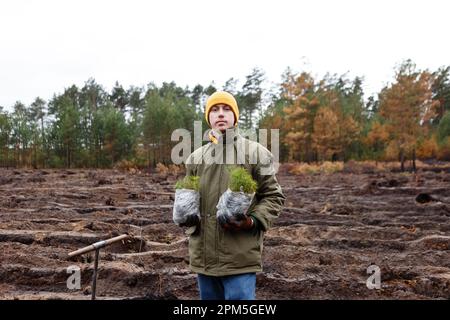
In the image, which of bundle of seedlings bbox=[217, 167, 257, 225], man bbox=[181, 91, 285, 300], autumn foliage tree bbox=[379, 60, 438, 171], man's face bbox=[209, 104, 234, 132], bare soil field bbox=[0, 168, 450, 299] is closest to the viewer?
bundle of seedlings bbox=[217, 167, 257, 225]

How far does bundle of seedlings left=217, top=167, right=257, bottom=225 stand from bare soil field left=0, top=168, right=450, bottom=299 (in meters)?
2.94

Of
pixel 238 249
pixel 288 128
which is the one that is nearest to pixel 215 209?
pixel 238 249

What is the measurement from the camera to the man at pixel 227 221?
297 centimetres

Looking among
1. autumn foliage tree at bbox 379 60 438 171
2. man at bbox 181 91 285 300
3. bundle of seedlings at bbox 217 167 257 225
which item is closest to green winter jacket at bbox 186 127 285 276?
man at bbox 181 91 285 300

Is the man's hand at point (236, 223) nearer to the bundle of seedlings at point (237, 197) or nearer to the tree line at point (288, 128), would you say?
the bundle of seedlings at point (237, 197)

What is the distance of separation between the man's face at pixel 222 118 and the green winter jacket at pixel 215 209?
60 millimetres

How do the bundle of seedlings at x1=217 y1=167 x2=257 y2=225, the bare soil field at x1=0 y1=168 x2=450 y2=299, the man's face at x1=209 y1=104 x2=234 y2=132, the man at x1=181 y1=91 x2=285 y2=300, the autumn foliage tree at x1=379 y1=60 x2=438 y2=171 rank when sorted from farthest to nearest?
the autumn foliage tree at x1=379 y1=60 x2=438 y2=171 < the bare soil field at x1=0 y1=168 x2=450 y2=299 < the man's face at x1=209 y1=104 x2=234 y2=132 < the man at x1=181 y1=91 x2=285 y2=300 < the bundle of seedlings at x1=217 y1=167 x2=257 y2=225

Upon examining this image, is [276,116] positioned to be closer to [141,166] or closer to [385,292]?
[141,166]

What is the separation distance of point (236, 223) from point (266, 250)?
5.14m

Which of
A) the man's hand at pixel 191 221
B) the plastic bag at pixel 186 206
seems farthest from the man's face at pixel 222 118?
the man's hand at pixel 191 221

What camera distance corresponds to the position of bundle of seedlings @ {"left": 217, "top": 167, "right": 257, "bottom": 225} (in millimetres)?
2867

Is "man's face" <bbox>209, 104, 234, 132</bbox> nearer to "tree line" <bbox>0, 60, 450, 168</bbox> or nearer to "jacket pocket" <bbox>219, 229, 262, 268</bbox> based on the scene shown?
"jacket pocket" <bbox>219, 229, 262, 268</bbox>
